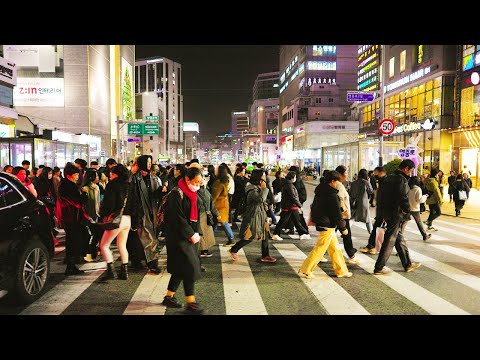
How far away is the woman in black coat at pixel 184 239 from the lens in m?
5.23

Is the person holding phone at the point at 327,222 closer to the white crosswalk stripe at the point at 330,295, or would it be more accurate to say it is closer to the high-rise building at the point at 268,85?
the white crosswalk stripe at the point at 330,295

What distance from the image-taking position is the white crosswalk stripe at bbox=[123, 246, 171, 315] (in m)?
5.32

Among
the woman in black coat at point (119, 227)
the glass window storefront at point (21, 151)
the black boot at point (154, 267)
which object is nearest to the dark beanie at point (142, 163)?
the woman in black coat at point (119, 227)

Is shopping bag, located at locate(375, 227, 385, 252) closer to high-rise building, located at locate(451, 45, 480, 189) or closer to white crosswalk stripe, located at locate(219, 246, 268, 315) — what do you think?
white crosswalk stripe, located at locate(219, 246, 268, 315)

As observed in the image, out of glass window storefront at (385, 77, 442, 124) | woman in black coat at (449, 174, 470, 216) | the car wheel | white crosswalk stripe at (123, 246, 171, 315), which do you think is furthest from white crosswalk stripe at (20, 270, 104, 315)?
glass window storefront at (385, 77, 442, 124)

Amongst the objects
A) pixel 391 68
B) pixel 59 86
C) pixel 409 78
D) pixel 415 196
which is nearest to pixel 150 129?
pixel 59 86

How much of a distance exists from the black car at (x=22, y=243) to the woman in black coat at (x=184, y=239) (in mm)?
1918

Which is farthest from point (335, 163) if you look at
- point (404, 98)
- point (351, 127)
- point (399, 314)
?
point (351, 127)

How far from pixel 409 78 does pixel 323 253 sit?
33494mm

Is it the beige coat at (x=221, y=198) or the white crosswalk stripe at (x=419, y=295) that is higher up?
the beige coat at (x=221, y=198)

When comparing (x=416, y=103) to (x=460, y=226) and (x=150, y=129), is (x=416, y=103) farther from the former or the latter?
(x=150, y=129)

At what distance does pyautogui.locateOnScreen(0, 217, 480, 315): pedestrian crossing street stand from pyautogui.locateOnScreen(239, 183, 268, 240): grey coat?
0.60 meters
